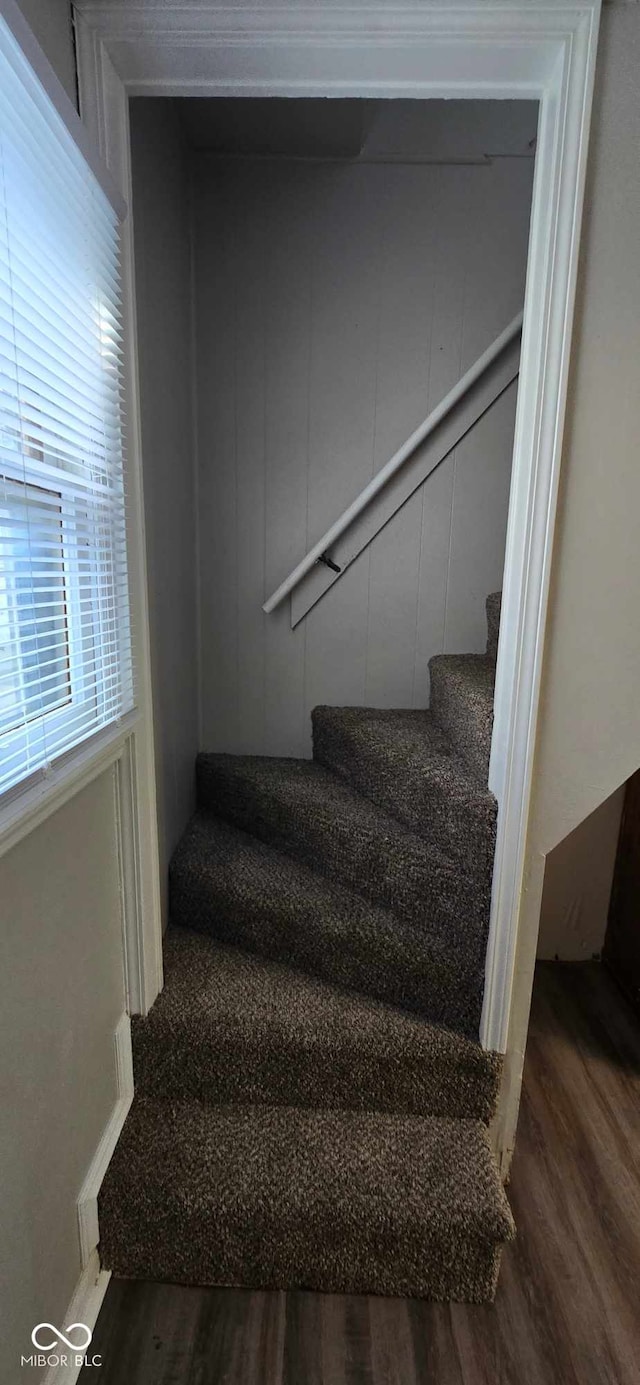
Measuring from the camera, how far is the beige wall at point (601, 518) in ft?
3.63

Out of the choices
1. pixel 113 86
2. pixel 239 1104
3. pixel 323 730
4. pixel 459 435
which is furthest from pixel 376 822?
pixel 113 86

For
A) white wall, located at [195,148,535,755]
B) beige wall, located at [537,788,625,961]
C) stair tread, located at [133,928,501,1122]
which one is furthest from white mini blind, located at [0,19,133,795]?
beige wall, located at [537,788,625,961]

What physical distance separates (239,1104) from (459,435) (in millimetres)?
2015

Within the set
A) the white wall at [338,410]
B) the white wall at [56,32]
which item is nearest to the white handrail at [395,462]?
the white wall at [338,410]

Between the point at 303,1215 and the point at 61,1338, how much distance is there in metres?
0.46

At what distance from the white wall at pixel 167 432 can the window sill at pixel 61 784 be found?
1.23ft

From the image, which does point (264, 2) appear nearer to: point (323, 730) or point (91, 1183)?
→ point (323, 730)

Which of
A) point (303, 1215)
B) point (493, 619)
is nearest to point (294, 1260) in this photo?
point (303, 1215)

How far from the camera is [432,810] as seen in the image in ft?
5.06

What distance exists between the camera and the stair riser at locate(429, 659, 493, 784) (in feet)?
4.97

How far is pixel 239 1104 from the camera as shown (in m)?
1.44

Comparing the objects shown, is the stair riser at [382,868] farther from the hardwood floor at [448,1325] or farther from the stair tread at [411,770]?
the hardwood floor at [448,1325]

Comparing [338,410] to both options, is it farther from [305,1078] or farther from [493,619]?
[305,1078]

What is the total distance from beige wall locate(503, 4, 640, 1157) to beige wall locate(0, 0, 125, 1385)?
925mm
